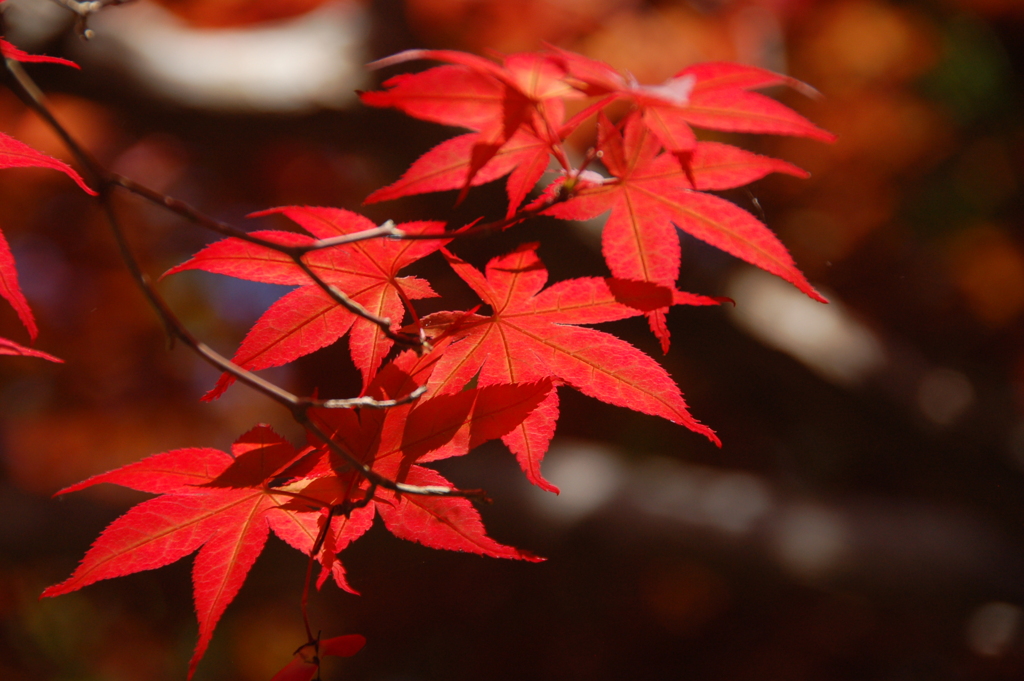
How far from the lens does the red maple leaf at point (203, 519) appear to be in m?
0.43

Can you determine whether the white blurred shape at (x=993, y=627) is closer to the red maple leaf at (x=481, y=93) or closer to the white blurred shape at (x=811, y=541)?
the white blurred shape at (x=811, y=541)

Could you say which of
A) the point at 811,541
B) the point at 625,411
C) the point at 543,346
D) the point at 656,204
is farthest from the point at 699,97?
the point at 625,411

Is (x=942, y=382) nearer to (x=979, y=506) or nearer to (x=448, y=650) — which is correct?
(x=979, y=506)

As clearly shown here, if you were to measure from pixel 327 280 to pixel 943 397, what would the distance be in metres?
2.18

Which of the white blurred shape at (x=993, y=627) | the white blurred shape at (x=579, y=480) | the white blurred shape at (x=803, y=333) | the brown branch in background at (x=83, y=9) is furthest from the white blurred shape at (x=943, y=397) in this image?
the brown branch in background at (x=83, y=9)

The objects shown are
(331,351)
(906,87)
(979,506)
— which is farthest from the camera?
(906,87)

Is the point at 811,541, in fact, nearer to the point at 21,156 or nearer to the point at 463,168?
the point at 463,168

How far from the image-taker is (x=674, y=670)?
260 centimetres

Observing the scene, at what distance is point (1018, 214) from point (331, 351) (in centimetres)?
348

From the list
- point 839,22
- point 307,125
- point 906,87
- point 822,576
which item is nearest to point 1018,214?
point 906,87

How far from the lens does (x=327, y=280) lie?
484 mm

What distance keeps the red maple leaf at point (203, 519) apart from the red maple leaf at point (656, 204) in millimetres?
313

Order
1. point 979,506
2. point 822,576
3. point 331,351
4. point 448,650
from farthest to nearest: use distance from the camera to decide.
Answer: point 331,351
point 448,650
point 979,506
point 822,576

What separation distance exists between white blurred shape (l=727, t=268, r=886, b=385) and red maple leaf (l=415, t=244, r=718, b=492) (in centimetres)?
145
